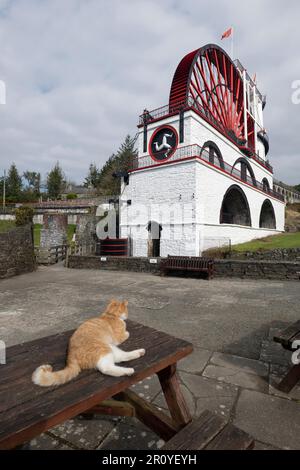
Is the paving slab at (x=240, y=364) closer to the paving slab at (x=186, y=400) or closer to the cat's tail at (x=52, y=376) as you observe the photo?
the paving slab at (x=186, y=400)

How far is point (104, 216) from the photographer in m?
20.3

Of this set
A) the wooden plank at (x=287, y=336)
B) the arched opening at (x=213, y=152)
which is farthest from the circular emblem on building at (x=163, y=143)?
the wooden plank at (x=287, y=336)

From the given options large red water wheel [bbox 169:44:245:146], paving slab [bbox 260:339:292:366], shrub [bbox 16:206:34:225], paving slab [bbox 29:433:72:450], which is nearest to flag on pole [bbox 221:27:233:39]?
large red water wheel [bbox 169:44:245:146]

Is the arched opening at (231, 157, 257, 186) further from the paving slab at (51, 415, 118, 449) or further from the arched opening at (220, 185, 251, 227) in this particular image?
the paving slab at (51, 415, 118, 449)

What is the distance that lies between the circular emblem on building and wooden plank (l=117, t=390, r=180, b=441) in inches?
622

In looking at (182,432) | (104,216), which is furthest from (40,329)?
(104,216)

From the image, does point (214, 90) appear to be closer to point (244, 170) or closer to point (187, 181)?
point (244, 170)

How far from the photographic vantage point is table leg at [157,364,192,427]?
1.73m

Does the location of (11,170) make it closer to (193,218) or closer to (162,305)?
(193,218)

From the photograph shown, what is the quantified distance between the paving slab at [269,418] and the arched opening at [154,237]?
538 inches

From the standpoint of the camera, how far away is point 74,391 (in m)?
1.33

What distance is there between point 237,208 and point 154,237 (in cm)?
926

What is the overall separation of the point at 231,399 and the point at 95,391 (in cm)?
170

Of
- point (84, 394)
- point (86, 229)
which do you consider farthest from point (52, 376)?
point (86, 229)
